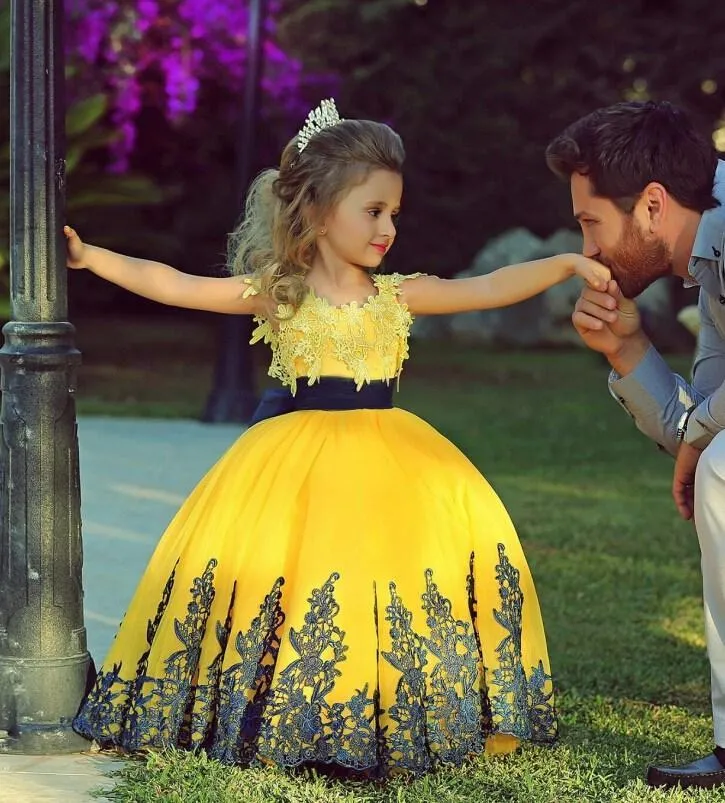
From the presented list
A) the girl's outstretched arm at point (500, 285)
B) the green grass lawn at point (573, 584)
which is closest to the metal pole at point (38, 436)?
the green grass lawn at point (573, 584)

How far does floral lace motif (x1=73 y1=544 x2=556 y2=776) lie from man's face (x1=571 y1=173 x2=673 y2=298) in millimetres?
836

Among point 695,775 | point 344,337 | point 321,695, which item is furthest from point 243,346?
point 695,775

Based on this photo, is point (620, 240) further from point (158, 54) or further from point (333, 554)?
point (158, 54)

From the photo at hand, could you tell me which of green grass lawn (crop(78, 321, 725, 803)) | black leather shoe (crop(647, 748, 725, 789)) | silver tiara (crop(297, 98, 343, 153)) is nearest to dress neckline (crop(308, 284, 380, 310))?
silver tiara (crop(297, 98, 343, 153))

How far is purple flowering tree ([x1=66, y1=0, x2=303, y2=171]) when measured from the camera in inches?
580

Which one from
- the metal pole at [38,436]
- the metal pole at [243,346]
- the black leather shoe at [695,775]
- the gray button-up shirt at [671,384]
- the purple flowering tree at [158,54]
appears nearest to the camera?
the black leather shoe at [695,775]

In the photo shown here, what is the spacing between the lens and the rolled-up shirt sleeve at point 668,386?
4.40 metres

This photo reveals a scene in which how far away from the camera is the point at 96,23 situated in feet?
48.3

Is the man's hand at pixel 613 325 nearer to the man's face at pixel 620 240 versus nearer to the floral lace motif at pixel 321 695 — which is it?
the man's face at pixel 620 240

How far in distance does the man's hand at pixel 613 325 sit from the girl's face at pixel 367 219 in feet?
1.85

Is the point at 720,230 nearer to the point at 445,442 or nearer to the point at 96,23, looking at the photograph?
the point at 445,442

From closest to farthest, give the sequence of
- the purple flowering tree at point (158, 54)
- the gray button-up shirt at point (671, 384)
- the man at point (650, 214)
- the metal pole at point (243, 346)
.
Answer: the man at point (650, 214), the gray button-up shirt at point (671, 384), the metal pole at point (243, 346), the purple flowering tree at point (158, 54)

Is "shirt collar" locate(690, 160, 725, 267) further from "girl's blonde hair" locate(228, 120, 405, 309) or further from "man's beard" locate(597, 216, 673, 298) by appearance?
"girl's blonde hair" locate(228, 120, 405, 309)

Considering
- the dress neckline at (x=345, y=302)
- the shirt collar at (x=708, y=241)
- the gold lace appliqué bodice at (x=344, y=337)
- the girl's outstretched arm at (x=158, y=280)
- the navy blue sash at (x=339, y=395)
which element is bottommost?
the navy blue sash at (x=339, y=395)
